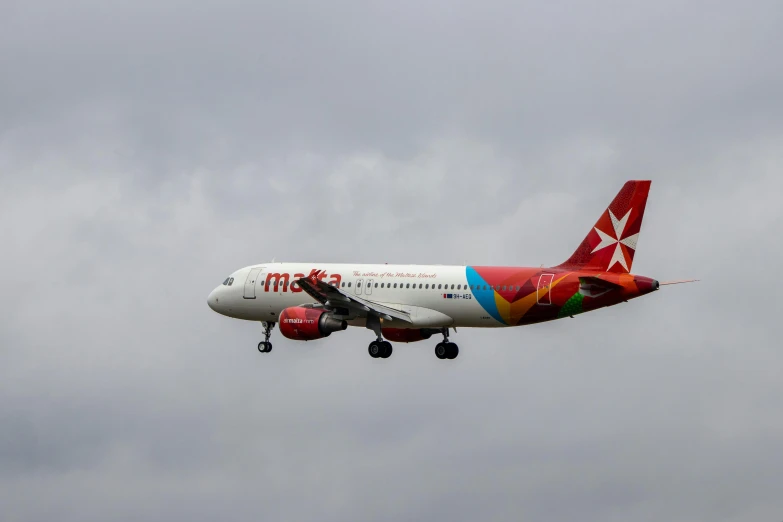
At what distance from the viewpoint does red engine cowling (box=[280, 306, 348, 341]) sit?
2968 inches

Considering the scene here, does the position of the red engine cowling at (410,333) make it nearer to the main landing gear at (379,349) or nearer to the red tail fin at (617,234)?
the main landing gear at (379,349)

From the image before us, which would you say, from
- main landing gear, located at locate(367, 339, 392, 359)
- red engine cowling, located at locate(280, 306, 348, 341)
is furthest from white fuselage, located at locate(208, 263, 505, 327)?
red engine cowling, located at locate(280, 306, 348, 341)

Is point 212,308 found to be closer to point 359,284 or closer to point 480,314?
point 359,284

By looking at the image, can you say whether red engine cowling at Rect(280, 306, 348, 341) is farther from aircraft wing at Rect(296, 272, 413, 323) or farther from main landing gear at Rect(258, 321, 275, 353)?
main landing gear at Rect(258, 321, 275, 353)

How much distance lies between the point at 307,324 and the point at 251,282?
313 inches

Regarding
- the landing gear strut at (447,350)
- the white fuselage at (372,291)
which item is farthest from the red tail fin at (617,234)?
the landing gear strut at (447,350)

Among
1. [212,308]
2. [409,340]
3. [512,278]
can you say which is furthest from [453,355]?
[212,308]

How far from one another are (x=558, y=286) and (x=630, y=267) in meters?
3.89

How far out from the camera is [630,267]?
7269 centimetres

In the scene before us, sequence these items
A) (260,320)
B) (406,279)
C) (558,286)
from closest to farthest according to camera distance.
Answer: (558,286)
(406,279)
(260,320)

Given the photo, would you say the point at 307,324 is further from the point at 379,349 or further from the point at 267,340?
the point at 267,340

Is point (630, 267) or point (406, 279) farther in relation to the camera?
point (406, 279)

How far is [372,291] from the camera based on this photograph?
78875mm

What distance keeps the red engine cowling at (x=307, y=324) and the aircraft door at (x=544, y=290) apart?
10.9 meters
